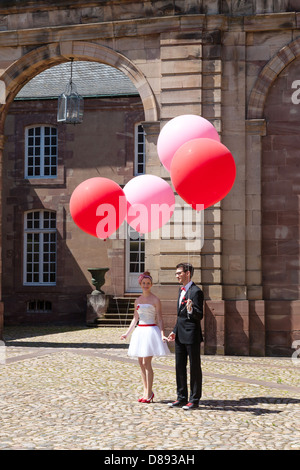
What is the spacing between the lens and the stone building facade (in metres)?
12.0

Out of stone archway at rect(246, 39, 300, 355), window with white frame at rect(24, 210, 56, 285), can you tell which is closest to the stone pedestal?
window with white frame at rect(24, 210, 56, 285)

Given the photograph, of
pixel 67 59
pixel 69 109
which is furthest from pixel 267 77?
pixel 69 109

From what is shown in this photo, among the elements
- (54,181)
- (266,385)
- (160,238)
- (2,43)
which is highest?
(2,43)

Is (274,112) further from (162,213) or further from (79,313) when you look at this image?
(79,313)

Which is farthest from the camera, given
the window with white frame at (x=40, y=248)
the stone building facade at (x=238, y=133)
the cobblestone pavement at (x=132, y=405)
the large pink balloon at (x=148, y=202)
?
the window with white frame at (x=40, y=248)

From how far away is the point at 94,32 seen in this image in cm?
1277

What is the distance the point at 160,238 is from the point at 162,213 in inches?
146

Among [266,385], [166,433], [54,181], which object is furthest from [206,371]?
[54,181]

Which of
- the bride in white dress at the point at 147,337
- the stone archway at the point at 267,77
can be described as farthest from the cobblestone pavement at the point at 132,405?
the stone archway at the point at 267,77

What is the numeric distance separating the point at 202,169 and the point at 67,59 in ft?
23.0

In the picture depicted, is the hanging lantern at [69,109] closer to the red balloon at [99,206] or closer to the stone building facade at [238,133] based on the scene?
the stone building facade at [238,133]

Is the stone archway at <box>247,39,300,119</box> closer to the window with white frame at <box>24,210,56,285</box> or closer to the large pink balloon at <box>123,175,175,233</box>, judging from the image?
the large pink balloon at <box>123,175,175,233</box>

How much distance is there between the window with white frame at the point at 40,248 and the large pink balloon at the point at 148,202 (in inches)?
548

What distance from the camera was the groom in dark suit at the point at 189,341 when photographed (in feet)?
23.9
